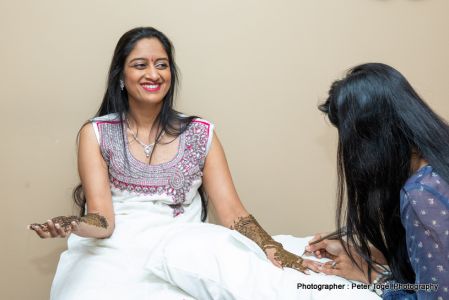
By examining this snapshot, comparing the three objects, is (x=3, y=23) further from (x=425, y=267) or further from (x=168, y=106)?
(x=425, y=267)

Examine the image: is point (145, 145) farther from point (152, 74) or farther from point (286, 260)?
point (286, 260)

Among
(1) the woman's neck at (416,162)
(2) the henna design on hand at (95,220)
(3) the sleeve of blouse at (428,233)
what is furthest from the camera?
(2) the henna design on hand at (95,220)

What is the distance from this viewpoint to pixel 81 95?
6.10 feet

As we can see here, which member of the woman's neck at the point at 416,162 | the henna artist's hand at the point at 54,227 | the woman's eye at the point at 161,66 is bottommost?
the henna artist's hand at the point at 54,227

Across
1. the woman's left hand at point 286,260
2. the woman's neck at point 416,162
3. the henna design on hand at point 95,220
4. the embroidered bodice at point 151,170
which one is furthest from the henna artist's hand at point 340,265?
the henna design on hand at point 95,220

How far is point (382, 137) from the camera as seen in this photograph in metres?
1.14

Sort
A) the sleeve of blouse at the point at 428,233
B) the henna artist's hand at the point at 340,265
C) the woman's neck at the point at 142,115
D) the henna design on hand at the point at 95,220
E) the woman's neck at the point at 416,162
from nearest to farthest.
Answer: the sleeve of blouse at the point at 428,233 → the woman's neck at the point at 416,162 → the henna artist's hand at the point at 340,265 → the henna design on hand at the point at 95,220 → the woman's neck at the point at 142,115

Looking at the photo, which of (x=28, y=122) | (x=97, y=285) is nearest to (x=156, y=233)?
(x=97, y=285)

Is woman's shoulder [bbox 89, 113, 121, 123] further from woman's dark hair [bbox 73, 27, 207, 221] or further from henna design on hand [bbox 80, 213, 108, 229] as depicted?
henna design on hand [bbox 80, 213, 108, 229]

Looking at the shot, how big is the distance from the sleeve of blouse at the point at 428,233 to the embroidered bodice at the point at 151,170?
2.78 ft

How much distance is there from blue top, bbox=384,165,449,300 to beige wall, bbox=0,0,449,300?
0.95 m

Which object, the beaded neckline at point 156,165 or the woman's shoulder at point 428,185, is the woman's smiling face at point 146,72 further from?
the woman's shoulder at point 428,185

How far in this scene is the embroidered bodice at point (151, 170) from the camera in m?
1.66

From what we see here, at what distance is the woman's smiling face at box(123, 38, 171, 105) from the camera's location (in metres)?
1.67
